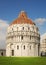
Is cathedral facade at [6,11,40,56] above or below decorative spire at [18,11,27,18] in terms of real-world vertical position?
below

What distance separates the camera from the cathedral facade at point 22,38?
8012 cm

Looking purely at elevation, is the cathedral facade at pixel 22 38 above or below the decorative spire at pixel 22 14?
below

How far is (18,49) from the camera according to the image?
265ft

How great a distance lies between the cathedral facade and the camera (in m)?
80.1

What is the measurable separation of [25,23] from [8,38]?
31.3 ft

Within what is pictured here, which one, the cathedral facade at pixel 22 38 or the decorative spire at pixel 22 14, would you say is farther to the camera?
the decorative spire at pixel 22 14

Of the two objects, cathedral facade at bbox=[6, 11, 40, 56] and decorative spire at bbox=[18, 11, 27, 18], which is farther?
decorative spire at bbox=[18, 11, 27, 18]

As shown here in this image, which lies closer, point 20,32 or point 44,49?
point 20,32

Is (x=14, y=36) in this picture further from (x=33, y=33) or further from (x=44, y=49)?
(x=44, y=49)

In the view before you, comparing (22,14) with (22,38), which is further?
(22,14)

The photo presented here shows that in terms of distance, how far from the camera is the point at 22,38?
80.6 meters

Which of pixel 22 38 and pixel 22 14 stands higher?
pixel 22 14

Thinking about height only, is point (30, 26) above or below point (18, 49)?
above

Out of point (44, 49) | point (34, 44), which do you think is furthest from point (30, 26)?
point (44, 49)
